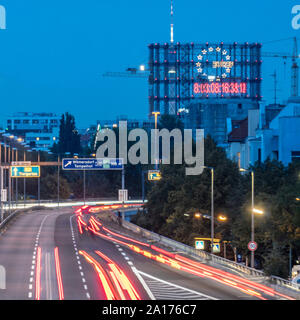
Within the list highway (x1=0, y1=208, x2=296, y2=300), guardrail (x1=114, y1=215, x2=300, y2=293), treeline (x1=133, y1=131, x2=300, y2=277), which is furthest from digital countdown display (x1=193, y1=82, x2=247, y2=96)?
highway (x1=0, y1=208, x2=296, y2=300)

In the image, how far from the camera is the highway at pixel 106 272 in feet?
117

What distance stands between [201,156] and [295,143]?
53.7 ft

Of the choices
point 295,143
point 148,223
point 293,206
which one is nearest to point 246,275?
point 293,206

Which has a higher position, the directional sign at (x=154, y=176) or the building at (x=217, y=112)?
the building at (x=217, y=112)

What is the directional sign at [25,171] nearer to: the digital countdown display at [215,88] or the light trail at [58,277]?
the light trail at [58,277]

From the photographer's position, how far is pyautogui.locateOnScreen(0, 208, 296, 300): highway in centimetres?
3553

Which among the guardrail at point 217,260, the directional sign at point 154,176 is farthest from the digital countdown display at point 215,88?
the guardrail at point 217,260

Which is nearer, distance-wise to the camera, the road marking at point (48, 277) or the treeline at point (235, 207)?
the road marking at point (48, 277)

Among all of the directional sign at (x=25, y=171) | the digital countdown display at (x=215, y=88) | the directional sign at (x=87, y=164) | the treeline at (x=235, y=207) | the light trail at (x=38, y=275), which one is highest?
the digital countdown display at (x=215, y=88)

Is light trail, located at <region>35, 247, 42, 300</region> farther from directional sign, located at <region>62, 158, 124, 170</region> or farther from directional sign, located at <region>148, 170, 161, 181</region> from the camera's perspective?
directional sign, located at <region>148, 170, 161, 181</region>

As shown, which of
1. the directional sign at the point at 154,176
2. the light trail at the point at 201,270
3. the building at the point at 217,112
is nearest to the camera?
the light trail at the point at 201,270

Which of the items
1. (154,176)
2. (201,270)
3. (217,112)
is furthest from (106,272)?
(217,112)
